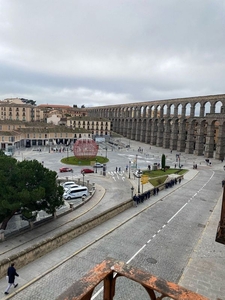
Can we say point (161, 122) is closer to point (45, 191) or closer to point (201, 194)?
point (201, 194)

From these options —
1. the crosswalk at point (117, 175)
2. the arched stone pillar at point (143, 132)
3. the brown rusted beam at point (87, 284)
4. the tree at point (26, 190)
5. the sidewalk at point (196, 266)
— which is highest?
the arched stone pillar at point (143, 132)

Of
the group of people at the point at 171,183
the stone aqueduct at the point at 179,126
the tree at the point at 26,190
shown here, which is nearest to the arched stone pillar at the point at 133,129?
the stone aqueduct at the point at 179,126

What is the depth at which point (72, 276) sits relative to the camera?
1076cm

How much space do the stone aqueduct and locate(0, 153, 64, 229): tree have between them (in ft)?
167

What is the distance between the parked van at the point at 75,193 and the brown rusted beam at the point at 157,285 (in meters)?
22.9

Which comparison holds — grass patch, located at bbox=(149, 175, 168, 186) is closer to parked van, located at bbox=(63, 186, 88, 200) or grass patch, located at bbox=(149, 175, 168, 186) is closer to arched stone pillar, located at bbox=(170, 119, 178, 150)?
parked van, located at bbox=(63, 186, 88, 200)

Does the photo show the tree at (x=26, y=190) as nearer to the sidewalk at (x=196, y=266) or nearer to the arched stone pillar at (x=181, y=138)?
the sidewalk at (x=196, y=266)

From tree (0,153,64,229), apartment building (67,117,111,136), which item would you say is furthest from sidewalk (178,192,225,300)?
apartment building (67,117,111,136)

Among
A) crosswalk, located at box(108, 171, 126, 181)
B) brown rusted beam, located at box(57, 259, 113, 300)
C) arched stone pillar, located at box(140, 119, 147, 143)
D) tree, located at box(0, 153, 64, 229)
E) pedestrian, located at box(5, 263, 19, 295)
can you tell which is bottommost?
crosswalk, located at box(108, 171, 126, 181)

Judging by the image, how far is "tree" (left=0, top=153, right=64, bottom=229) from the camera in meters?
16.5

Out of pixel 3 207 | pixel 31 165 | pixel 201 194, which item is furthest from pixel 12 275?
pixel 201 194

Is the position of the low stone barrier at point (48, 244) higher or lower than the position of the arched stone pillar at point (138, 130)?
lower

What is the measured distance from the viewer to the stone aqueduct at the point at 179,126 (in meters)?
61.4

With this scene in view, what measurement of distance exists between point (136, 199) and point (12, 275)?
1331 cm
